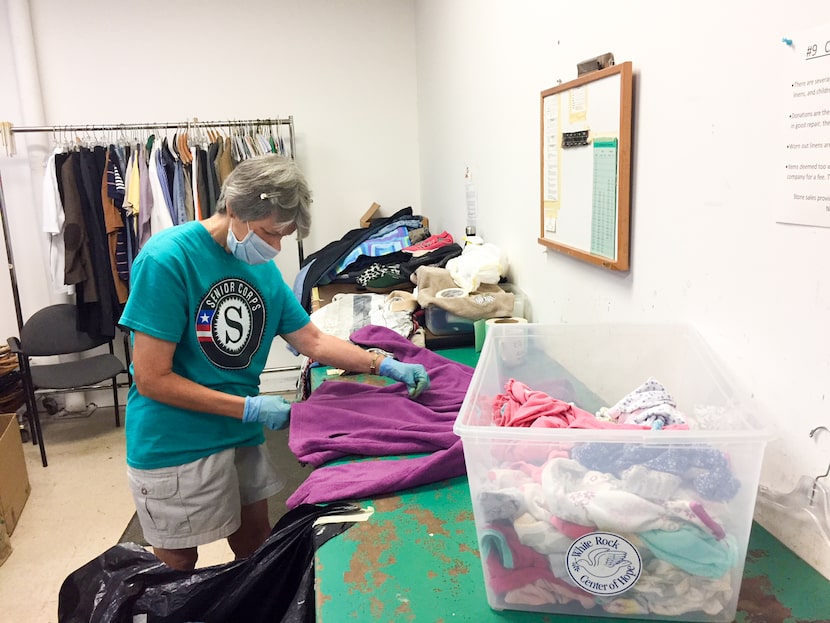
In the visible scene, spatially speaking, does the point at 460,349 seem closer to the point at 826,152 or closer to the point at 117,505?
the point at 826,152

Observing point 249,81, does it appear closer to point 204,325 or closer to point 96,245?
point 96,245

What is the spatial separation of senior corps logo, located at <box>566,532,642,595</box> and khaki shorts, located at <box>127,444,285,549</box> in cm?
109

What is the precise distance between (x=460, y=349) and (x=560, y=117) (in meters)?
0.85

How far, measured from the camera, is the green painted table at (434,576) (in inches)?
33.3

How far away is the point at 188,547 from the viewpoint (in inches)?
64.7

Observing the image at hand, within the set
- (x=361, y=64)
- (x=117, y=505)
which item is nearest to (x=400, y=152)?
(x=361, y=64)

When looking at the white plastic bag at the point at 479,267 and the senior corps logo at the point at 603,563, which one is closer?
the senior corps logo at the point at 603,563

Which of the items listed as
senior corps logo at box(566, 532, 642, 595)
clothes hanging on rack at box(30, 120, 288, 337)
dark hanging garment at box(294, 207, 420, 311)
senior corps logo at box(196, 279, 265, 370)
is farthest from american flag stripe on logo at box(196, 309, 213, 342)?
clothes hanging on rack at box(30, 120, 288, 337)

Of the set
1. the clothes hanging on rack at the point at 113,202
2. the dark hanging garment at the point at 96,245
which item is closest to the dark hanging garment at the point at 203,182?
the clothes hanging on rack at the point at 113,202

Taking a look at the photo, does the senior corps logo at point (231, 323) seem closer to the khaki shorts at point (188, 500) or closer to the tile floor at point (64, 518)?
the khaki shorts at point (188, 500)

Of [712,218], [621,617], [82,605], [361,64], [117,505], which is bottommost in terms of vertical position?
[117,505]

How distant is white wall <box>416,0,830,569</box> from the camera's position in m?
0.88

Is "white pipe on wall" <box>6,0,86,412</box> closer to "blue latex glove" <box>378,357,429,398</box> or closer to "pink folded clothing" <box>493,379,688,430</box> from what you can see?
"blue latex glove" <box>378,357,429,398</box>

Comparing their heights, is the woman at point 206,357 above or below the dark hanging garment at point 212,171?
below
